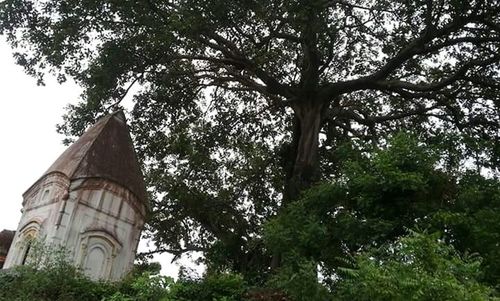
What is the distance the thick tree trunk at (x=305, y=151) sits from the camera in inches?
568

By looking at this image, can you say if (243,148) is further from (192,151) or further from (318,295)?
(318,295)

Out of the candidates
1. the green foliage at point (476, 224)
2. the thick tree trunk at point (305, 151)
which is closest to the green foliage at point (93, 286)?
the thick tree trunk at point (305, 151)

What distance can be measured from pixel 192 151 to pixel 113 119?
2653 mm

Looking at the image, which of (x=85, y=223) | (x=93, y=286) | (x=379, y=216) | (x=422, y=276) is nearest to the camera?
(x=422, y=276)

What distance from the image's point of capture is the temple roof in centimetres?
1346

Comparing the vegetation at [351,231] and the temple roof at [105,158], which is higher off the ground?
the temple roof at [105,158]

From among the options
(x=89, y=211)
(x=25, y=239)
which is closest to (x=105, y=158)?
(x=89, y=211)

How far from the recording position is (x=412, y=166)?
30.3 feet

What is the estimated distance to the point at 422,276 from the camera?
5.37 meters

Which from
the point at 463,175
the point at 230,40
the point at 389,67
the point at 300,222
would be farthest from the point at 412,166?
the point at 230,40

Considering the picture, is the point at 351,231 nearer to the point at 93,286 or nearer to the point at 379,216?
the point at 379,216

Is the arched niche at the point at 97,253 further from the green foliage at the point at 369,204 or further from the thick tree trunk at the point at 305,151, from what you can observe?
the green foliage at the point at 369,204

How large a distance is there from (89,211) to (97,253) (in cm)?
97

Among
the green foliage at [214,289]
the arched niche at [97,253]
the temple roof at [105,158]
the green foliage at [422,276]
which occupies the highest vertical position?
the temple roof at [105,158]
